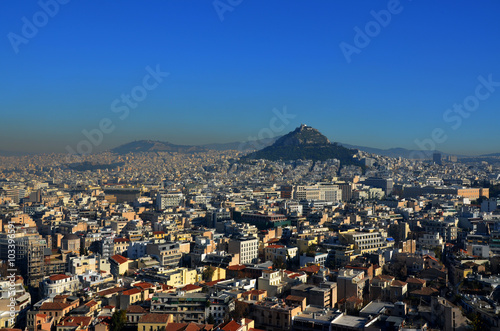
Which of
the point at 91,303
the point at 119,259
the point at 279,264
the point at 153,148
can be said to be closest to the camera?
the point at 91,303

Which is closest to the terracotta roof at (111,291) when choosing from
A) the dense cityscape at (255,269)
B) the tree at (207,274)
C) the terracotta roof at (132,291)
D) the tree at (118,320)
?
the dense cityscape at (255,269)

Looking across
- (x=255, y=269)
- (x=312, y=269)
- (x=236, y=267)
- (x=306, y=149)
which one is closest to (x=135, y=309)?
(x=255, y=269)

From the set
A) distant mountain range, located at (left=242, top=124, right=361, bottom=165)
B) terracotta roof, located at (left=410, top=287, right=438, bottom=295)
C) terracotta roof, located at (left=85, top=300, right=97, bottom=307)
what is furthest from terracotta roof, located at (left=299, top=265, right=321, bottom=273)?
distant mountain range, located at (left=242, top=124, right=361, bottom=165)

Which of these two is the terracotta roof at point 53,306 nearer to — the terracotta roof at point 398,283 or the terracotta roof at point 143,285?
the terracotta roof at point 143,285

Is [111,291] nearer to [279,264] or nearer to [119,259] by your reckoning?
[119,259]

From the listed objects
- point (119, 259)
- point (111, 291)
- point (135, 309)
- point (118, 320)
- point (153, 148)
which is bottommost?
point (118, 320)

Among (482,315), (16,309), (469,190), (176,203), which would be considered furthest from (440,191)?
(16,309)

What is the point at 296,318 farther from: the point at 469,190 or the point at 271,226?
the point at 469,190

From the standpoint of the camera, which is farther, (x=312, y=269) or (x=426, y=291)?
(x=312, y=269)
